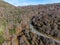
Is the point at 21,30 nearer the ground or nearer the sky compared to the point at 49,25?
nearer the sky

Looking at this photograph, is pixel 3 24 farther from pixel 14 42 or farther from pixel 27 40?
pixel 27 40

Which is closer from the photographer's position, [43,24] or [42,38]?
[42,38]

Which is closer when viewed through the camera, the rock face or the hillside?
→ the hillside

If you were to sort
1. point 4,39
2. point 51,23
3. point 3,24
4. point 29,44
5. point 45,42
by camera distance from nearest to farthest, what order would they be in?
1. point 4,39
2. point 3,24
3. point 29,44
4. point 45,42
5. point 51,23

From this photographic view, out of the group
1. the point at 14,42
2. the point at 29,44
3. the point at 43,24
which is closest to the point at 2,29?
the point at 14,42

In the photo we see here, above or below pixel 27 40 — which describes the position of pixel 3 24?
above

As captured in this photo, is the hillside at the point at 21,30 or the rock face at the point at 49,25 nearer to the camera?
the hillside at the point at 21,30

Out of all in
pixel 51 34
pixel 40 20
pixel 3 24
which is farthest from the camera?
pixel 40 20

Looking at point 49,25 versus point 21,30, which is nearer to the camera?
point 21,30

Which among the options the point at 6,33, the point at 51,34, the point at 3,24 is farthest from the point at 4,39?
the point at 51,34

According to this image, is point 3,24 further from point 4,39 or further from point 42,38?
point 42,38
